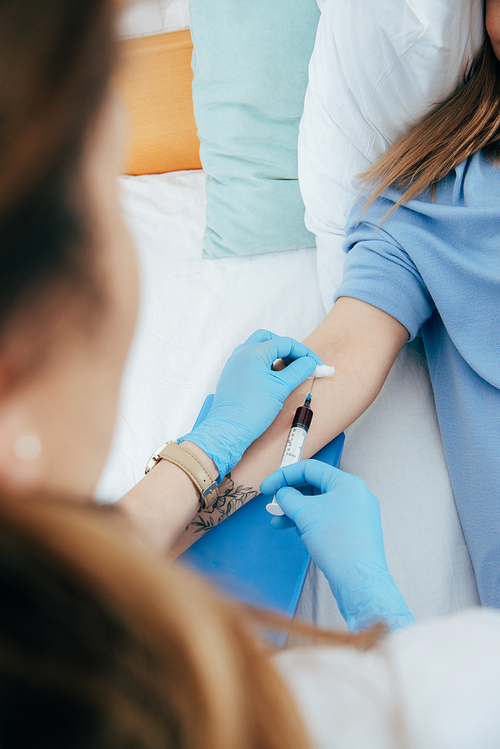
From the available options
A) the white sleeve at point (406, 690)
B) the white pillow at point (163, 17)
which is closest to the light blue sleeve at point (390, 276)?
the white sleeve at point (406, 690)

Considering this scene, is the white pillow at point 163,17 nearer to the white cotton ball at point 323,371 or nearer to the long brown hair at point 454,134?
the long brown hair at point 454,134


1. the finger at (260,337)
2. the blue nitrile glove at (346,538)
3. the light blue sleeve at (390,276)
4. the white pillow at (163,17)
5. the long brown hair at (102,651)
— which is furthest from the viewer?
the white pillow at (163,17)

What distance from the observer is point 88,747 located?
250 millimetres

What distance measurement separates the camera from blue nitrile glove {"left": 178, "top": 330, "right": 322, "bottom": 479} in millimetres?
895

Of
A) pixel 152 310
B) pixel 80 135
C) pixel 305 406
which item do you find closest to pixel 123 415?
pixel 152 310

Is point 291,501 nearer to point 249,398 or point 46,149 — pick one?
point 249,398

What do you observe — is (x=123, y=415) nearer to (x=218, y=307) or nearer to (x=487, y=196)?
(x=218, y=307)

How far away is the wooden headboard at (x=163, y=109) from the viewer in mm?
1520

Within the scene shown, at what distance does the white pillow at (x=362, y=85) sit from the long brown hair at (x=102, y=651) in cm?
104

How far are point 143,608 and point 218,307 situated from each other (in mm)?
1120

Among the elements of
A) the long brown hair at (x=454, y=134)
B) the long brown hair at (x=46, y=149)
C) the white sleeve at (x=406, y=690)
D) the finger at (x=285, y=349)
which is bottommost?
the finger at (x=285, y=349)

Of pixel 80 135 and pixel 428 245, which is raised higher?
pixel 80 135

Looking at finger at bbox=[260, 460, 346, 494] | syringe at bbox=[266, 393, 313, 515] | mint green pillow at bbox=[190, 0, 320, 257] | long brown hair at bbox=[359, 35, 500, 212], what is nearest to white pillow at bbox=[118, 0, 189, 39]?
mint green pillow at bbox=[190, 0, 320, 257]

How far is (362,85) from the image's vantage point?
1.02 metres
